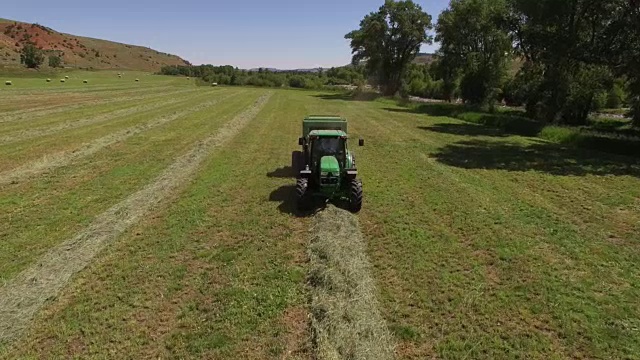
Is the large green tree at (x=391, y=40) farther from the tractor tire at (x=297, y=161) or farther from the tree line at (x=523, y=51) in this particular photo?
the tractor tire at (x=297, y=161)

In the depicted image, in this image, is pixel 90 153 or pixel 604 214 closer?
pixel 604 214

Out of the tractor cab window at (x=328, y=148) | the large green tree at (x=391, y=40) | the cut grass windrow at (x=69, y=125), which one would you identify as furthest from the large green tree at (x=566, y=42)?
the large green tree at (x=391, y=40)

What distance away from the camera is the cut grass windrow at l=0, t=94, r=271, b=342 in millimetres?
7027

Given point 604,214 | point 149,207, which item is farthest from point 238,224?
point 604,214

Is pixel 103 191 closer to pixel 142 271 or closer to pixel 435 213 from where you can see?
pixel 142 271

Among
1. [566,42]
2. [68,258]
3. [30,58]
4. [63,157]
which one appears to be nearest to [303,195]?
[68,258]

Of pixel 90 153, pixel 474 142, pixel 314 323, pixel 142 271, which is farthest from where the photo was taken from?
pixel 474 142

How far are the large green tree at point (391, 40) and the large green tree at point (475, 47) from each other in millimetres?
15153

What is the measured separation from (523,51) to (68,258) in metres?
34.5

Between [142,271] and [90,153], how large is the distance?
12.7m

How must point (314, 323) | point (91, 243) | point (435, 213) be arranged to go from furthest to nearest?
point (435, 213)
point (91, 243)
point (314, 323)

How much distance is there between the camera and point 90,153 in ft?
62.3

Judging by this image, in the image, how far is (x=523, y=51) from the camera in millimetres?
34375

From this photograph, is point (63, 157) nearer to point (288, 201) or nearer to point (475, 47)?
point (288, 201)
